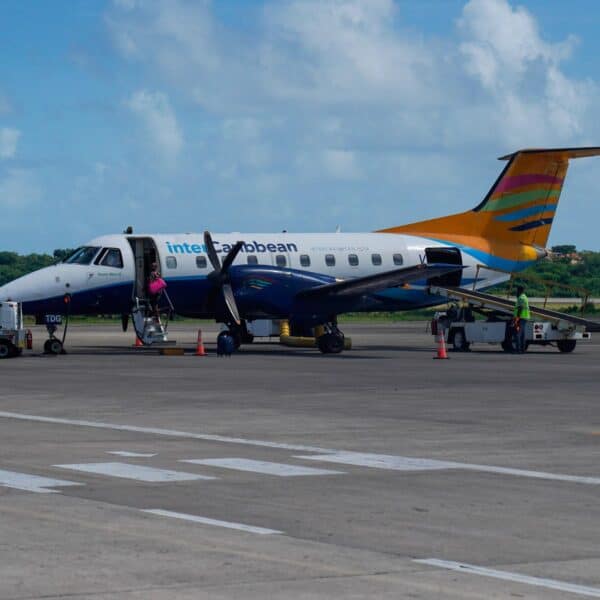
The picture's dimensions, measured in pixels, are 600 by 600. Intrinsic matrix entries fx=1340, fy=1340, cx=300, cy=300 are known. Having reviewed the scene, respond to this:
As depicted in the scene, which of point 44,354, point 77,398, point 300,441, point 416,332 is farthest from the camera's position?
point 416,332

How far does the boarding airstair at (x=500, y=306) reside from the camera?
39031 millimetres

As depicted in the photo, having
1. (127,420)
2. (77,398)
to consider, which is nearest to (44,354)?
(77,398)

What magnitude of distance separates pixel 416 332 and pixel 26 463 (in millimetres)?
44003

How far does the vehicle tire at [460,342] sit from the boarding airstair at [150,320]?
8.60 metres

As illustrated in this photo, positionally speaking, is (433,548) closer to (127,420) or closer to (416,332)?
(127,420)

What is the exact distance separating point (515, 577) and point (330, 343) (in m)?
29.6

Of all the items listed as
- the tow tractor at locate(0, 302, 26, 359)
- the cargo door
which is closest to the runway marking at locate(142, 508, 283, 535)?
the tow tractor at locate(0, 302, 26, 359)

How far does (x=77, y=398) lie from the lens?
22.8 m

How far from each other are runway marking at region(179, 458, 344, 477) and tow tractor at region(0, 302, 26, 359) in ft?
72.0

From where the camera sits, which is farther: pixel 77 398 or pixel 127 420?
pixel 77 398

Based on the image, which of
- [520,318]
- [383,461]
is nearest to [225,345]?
[520,318]

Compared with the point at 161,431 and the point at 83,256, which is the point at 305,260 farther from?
the point at 161,431

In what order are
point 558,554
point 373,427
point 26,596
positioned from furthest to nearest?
point 373,427
point 558,554
point 26,596

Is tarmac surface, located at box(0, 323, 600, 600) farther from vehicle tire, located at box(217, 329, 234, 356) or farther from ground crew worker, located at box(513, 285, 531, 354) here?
ground crew worker, located at box(513, 285, 531, 354)
